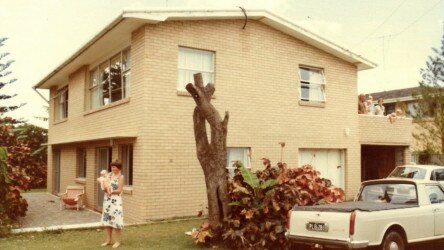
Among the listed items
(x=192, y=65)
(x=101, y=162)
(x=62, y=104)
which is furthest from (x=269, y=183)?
(x=62, y=104)

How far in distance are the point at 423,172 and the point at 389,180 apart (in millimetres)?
7700

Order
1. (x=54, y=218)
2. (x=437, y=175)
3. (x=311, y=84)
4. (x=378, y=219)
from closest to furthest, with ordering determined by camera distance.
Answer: (x=378, y=219) → (x=54, y=218) → (x=437, y=175) → (x=311, y=84)

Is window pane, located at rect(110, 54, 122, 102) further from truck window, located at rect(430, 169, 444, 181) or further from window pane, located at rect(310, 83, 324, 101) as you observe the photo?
truck window, located at rect(430, 169, 444, 181)

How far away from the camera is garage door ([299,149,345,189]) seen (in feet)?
57.8

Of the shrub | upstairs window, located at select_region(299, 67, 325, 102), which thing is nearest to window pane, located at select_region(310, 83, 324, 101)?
upstairs window, located at select_region(299, 67, 325, 102)

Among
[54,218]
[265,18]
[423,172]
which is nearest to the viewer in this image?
[54,218]

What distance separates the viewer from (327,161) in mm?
18375

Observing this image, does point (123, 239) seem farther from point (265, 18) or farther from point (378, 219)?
point (265, 18)

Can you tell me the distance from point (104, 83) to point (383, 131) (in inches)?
464

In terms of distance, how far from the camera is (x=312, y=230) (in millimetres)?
8352

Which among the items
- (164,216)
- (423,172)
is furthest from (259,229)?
(423,172)

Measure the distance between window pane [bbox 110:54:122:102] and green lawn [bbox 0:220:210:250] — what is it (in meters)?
5.48

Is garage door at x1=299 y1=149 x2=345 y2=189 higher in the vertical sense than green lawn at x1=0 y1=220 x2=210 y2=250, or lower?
higher

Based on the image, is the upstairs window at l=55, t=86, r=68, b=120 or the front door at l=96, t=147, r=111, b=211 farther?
the upstairs window at l=55, t=86, r=68, b=120
